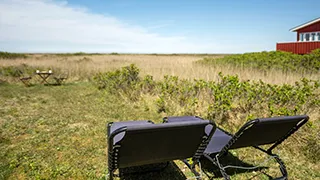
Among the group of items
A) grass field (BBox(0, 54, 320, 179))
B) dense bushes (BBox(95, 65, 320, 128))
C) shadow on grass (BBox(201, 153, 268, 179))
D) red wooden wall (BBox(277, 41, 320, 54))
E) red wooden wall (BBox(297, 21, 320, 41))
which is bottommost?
shadow on grass (BBox(201, 153, 268, 179))

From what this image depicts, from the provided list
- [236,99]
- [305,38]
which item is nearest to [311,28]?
[305,38]

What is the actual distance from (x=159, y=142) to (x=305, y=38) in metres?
24.1

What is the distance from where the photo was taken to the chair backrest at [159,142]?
1629mm

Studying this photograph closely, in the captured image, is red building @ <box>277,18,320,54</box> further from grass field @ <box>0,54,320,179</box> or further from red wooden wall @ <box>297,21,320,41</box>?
grass field @ <box>0,54,320,179</box>

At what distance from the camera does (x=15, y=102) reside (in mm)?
7297

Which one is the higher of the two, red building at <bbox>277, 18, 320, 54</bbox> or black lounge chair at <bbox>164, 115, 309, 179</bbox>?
red building at <bbox>277, 18, 320, 54</bbox>

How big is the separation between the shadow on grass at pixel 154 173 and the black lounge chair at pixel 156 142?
3.00 ft

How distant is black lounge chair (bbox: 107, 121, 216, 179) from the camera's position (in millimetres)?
1619

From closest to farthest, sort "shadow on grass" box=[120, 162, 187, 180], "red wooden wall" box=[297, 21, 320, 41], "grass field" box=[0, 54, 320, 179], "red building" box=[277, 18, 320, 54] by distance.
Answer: "shadow on grass" box=[120, 162, 187, 180], "grass field" box=[0, 54, 320, 179], "red building" box=[277, 18, 320, 54], "red wooden wall" box=[297, 21, 320, 41]

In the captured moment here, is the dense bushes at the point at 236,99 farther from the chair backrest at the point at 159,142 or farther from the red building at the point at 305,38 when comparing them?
the red building at the point at 305,38

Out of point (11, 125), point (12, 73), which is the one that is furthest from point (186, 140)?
point (12, 73)

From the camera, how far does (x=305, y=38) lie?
2106 centimetres

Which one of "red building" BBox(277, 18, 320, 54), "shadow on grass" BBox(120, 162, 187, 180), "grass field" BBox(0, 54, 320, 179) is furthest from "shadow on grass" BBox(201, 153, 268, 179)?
"red building" BBox(277, 18, 320, 54)

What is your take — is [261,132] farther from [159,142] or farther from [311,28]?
[311,28]
